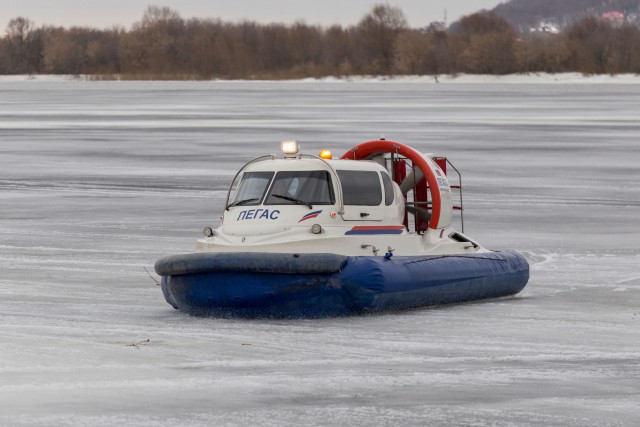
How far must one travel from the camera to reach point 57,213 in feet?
62.2

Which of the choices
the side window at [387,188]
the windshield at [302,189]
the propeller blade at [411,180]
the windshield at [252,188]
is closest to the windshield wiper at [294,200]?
the windshield at [302,189]

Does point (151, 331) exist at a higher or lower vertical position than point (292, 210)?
lower

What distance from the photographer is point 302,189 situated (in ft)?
36.5

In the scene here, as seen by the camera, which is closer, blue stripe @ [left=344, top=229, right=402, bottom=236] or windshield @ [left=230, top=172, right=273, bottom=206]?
blue stripe @ [left=344, top=229, right=402, bottom=236]

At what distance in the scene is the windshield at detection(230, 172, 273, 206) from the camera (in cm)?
1123

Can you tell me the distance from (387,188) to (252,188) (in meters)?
1.13

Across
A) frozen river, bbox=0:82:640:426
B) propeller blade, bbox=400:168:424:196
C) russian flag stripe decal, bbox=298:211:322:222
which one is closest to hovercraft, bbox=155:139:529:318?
russian flag stripe decal, bbox=298:211:322:222

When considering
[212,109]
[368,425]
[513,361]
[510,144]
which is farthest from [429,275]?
[212,109]

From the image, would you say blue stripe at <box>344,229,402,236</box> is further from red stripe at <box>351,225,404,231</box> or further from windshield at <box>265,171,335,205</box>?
windshield at <box>265,171,335,205</box>

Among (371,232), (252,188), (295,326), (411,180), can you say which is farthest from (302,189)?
(411,180)

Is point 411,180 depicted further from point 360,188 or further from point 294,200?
point 294,200

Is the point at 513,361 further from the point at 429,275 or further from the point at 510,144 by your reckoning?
the point at 510,144

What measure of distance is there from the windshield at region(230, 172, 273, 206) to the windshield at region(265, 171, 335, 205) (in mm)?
83

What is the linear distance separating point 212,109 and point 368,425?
154 feet
